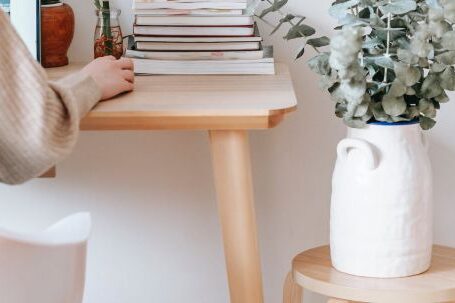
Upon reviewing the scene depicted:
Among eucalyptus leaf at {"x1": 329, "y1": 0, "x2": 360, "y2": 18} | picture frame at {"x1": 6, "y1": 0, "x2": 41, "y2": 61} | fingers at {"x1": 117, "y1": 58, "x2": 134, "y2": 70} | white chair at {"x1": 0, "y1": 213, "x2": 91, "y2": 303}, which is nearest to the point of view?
white chair at {"x1": 0, "y1": 213, "x2": 91, "y2": 303}

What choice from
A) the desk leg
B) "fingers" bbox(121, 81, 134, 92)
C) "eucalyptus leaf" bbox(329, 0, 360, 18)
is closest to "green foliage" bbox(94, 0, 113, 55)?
"fingers" bbox(121, 81, 134, 92)

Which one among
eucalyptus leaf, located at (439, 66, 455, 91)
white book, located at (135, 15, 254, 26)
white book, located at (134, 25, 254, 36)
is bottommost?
eucalyptus leaf, located at (439, 66, 455, 91)

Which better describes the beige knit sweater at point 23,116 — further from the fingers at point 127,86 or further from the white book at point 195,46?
the white book at point 195,46

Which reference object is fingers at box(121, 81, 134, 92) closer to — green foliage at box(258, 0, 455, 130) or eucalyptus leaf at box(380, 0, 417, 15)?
green foliage at box(258, 0, 455, 130)

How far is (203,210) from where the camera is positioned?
2.08 meters

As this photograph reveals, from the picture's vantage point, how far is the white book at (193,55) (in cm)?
180

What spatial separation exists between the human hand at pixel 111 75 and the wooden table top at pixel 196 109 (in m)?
0.02

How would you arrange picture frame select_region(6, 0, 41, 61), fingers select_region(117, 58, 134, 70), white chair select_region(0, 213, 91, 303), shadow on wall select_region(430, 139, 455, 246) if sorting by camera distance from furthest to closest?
shadow on wall select_region(430, 139, 455, 246) → picture frame select_region(6, 0, 41, 61) → fingers select_region(117, 58, 134, 70) → white chair select_region(0, 213, 91, 303)

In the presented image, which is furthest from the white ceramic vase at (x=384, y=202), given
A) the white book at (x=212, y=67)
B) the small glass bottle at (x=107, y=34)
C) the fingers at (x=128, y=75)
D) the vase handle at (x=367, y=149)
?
the small glass bottle at (x=107, y=34)

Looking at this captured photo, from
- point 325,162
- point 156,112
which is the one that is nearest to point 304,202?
point 325,162

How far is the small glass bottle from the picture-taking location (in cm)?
185

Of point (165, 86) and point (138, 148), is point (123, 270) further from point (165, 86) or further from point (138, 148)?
point (165, 86)

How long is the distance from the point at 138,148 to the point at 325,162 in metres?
0.41

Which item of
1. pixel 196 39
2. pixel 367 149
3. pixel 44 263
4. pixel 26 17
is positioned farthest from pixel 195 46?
pixel 44 263
